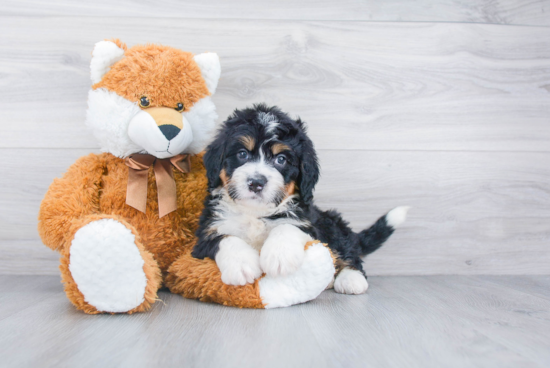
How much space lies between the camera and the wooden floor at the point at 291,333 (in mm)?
1029

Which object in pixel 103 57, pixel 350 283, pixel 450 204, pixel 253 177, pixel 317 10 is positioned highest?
pixel 317 10

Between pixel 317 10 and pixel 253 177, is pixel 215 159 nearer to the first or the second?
pixel 253 177

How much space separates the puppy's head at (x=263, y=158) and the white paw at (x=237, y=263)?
162 mm

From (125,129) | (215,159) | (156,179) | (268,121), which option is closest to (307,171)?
(268,121)

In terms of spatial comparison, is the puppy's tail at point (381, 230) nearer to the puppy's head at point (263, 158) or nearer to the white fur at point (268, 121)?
the puppy's head at point (263, 158)

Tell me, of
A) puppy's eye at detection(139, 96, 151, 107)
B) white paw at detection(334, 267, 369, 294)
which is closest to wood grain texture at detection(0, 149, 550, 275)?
white paw at detection(334, 267, 369, 294)

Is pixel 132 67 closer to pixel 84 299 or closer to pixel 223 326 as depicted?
pixel 84 299

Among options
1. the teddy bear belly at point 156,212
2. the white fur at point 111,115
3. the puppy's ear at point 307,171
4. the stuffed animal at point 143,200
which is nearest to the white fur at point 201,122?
the stuffed animal at point 143,200

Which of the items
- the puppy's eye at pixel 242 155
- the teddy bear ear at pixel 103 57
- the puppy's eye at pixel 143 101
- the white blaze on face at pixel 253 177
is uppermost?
the teddy bear ear at pixel 103 57

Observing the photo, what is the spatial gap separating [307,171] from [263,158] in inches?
7.1

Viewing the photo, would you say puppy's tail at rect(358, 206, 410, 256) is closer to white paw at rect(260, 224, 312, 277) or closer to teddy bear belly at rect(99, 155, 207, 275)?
white paw at rect(260, 224, 312, 277)

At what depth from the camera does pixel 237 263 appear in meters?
1.39

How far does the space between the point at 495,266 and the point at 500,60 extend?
1130 millimetres

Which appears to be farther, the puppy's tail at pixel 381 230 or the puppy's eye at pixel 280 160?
the puppy's tail at pixel 381 230
